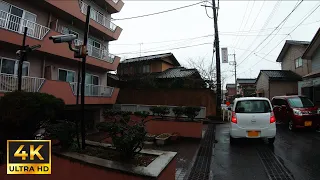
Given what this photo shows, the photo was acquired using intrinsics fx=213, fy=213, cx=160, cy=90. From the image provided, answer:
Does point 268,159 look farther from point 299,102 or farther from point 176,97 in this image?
point 176,97

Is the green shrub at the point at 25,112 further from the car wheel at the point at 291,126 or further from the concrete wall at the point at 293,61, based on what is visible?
the concrete wall at the point at 293,61

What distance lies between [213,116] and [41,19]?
483 inches

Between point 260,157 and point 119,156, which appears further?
point 260,157

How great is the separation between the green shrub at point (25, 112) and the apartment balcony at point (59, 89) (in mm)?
4213

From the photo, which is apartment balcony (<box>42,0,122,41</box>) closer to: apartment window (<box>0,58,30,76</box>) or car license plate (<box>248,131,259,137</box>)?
apartment window (<box>0,58,30,76</box>)

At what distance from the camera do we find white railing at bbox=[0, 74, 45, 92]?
27.3 feet

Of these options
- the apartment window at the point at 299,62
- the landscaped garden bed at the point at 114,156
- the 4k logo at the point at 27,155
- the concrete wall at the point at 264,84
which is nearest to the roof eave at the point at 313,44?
the apartment window at the point at 299,62

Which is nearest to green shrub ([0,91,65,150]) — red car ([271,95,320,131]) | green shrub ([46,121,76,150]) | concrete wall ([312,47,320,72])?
green shrub ([46,121,76,150])

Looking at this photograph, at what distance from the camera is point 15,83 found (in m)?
8.82

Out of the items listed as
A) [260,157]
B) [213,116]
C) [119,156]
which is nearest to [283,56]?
[213,116]

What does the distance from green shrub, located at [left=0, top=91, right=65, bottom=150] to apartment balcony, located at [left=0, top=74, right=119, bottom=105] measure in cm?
421

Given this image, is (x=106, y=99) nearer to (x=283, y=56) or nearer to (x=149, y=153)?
(x=149, y=153)

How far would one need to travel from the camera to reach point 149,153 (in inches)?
163

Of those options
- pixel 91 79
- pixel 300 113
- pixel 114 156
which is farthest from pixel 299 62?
pixel 114 156
